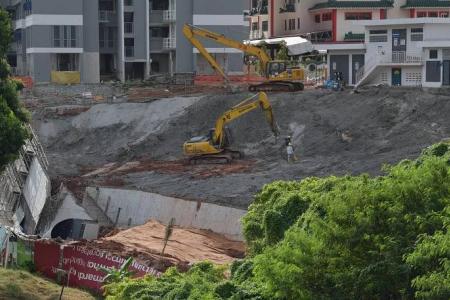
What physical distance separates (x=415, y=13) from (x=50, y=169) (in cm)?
3998

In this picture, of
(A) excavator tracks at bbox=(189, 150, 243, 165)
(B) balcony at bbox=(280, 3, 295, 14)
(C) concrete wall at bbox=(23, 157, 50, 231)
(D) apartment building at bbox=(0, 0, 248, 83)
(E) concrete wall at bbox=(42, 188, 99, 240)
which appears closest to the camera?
(E) concrete wall at bbox=(42, 188, 99, 240)

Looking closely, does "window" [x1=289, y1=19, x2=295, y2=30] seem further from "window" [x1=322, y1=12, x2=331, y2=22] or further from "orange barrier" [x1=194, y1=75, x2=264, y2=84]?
"orange barrier" [x1=194, y1=75, x2=264, y2=84]

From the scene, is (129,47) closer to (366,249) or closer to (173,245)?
(173,245)

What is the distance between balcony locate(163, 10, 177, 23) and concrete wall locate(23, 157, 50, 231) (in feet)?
117

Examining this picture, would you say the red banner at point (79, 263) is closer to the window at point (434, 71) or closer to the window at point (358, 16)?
the window at point (434, 71)

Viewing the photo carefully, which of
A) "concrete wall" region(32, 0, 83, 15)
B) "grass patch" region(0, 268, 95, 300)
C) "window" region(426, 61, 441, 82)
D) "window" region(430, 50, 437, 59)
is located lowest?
"grass patch" region(0, 268, 95, 300)

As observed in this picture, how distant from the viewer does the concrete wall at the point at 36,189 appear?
4747cm

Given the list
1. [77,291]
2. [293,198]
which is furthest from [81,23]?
[293,198]

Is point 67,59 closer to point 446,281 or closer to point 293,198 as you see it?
point 293,198

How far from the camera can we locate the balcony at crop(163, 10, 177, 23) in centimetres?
8506

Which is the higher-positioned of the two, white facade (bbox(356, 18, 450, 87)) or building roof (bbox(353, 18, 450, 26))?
building roof (bbox(353, 18, 450, 26))

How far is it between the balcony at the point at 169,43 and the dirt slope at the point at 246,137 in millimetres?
19002

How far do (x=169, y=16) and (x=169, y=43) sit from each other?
2227mm

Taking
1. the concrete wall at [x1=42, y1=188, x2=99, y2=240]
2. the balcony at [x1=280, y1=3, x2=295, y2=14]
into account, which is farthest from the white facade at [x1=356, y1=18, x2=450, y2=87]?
the concrete wall at [x1=42, y1=188, x2=99, y2=240]
